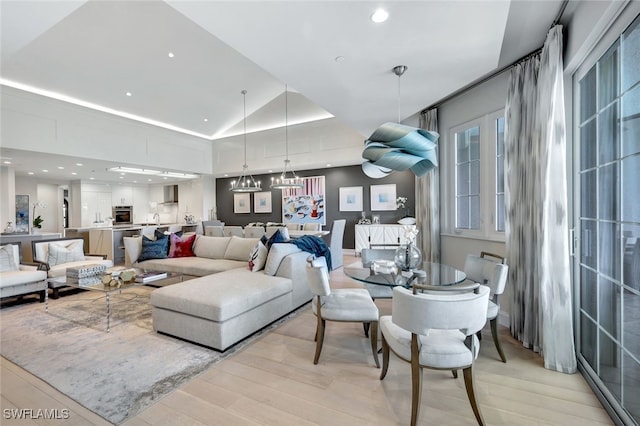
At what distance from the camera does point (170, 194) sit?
1058cm

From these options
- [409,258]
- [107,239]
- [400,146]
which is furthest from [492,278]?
[107,239]

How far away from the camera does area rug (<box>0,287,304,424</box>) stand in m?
2.00

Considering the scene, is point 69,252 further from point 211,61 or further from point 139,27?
point 211,61

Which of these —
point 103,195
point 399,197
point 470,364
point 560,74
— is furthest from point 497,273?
point 103,195

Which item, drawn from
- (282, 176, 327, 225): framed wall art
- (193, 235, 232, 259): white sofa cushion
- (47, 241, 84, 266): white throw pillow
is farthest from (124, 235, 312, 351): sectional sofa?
(282, 176, 327, 225): framed wall art

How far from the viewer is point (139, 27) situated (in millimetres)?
4629

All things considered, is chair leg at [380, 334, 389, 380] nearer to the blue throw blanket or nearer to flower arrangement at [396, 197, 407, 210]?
the blue throw blanket

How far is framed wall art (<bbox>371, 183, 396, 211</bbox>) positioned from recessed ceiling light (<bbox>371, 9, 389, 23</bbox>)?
570 cm

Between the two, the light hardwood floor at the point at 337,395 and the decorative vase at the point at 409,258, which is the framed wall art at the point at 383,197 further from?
the light hardwood floor at the point at 337,395

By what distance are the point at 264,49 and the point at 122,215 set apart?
34.7 ft

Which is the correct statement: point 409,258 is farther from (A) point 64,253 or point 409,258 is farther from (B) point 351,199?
(A) point 64,253

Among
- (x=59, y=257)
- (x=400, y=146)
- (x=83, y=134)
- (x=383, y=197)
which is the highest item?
(x=83, y=134)

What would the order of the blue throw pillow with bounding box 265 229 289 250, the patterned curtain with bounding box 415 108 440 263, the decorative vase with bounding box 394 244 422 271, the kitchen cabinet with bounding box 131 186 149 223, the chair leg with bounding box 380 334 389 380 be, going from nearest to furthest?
the chair leg with bounding box 380 334 389 380 → the decorative vase with bounding box 394 244 422 271 → the blue throw pillow with bounding box 265 229 289 250 → the patterned curtain with bounding box 415 108 440 263 → the kitchen cabinet with bounding box 131 186 149 223

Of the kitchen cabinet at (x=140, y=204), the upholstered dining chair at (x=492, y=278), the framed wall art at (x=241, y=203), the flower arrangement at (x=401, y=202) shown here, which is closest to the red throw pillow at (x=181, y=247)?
the framed wall art at (x=241, y=203)
